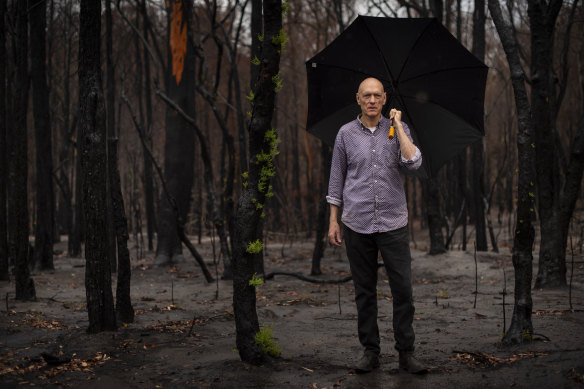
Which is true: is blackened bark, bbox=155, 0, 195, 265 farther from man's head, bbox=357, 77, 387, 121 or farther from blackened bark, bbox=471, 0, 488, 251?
man's head, bbox=357, 77, 387, 121

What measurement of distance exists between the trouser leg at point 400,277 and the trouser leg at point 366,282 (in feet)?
0.42

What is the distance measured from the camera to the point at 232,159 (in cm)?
911

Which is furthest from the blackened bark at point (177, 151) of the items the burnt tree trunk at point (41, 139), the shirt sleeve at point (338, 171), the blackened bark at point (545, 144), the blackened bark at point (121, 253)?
the shirt sleeve at point (338, 171)

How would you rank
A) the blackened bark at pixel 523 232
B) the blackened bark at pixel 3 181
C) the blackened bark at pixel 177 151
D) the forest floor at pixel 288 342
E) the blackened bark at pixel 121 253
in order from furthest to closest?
the blackened bark at pixel 177 151 → the blackened bark at pixel 3 181 → the blackened bark at pixel 121 253 → the blackened bark at pixel 523 232 → the forest floor at pixel 288 342

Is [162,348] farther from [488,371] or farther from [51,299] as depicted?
[51,299]

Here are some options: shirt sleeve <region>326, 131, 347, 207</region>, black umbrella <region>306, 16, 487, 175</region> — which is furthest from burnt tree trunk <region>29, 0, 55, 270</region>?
shirt sleeve <region>326, 131, 347, 207</region>

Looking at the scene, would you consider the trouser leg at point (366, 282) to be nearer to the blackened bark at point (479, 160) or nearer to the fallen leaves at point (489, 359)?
the fallen leaves at point (489, 359)

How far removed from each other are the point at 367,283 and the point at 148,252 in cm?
1115

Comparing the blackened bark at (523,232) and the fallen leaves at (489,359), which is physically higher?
the blackened bark at (523,232)

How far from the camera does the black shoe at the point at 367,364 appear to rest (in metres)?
4.09

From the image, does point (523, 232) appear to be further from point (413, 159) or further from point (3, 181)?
point (3, 181)

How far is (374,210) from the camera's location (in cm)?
404

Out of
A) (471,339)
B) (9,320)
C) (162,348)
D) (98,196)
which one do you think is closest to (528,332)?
(471,339)

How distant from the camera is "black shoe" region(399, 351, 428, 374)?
400 cm
